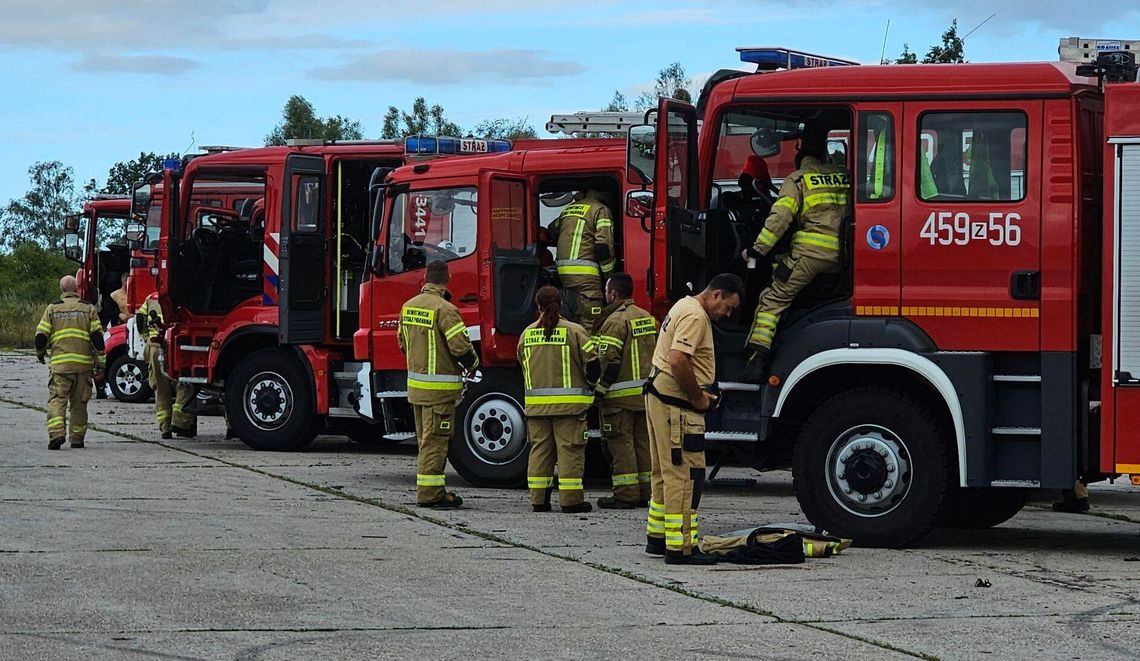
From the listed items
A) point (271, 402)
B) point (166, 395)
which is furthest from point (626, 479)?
point (166, 395)

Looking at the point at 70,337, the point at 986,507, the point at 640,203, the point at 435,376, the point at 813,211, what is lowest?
the point at 986,507

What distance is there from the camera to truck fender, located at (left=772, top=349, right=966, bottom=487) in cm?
962

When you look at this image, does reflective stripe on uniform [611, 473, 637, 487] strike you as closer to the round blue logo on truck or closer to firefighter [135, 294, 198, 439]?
the round blue logo on truck

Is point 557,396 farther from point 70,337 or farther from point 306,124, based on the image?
point 306,124

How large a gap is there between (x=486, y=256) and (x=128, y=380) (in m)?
11.8

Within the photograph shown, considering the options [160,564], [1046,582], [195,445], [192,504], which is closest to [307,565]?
[160,564]

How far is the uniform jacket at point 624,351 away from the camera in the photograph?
11742 mm

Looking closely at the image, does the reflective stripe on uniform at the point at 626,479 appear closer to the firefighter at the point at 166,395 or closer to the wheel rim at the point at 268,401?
the wheel rim at the point at 268,401

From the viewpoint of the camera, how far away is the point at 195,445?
663 inches

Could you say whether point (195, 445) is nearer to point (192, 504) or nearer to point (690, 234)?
point (192, 504)

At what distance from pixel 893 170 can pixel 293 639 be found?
4790 mm

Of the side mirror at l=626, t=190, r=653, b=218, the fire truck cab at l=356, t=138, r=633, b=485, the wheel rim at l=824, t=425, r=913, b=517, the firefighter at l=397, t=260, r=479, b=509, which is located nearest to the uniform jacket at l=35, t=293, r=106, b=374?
the fire truck cab at l=356, t=138, r=633, b=485

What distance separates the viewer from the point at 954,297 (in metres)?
9.72

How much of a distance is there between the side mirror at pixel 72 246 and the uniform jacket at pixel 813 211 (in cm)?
1635
